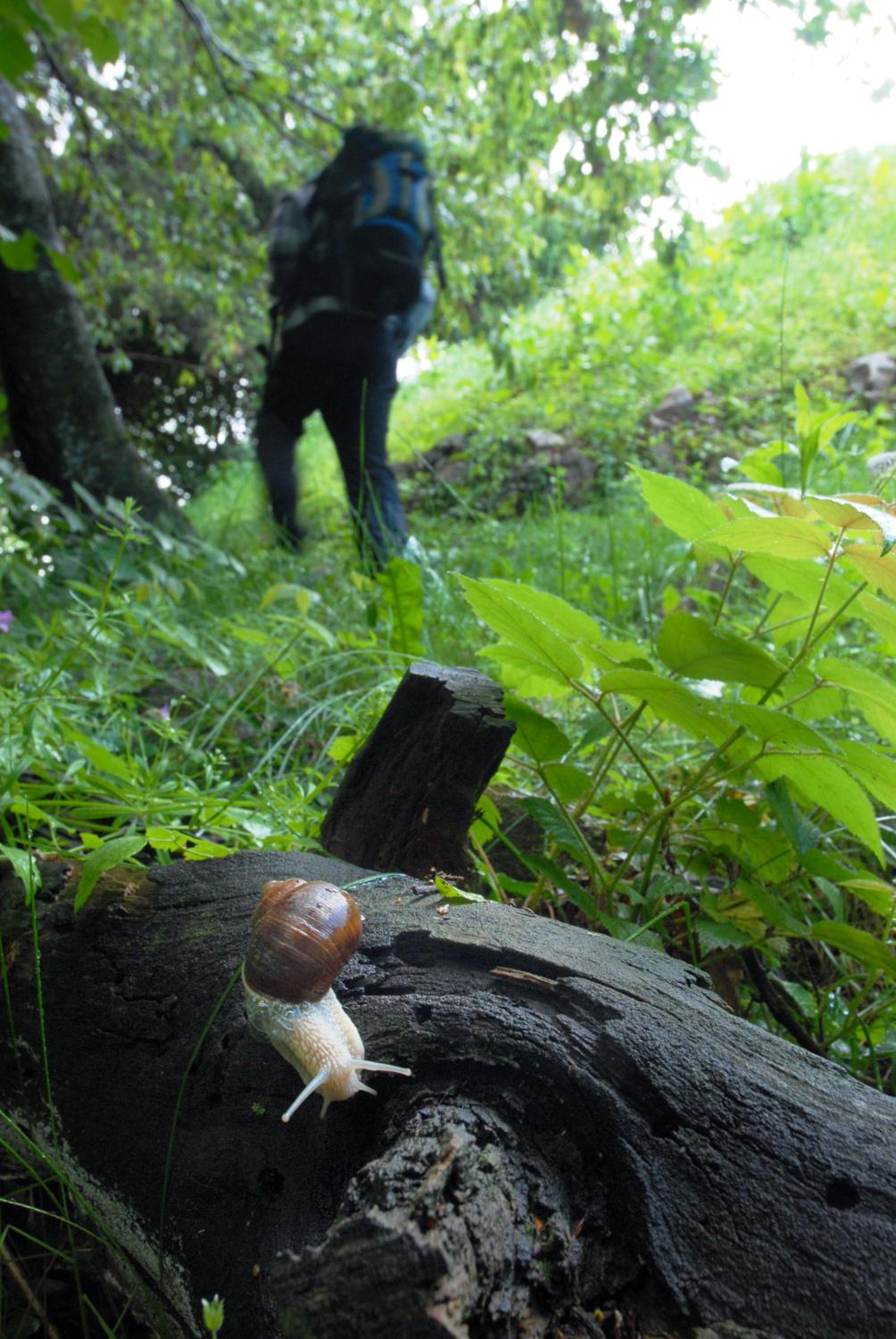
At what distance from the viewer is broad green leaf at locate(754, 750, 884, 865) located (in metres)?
1.07

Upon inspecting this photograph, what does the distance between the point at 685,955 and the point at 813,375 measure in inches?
238

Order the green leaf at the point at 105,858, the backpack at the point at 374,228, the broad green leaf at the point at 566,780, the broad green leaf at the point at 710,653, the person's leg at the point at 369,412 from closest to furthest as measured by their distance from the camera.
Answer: the green leaf at the point at 105,858, the broad green leaf at the point at 710,653, the broad green leaf at the point at 566,780, the backpack at the point at 374,228, the person's leg at the point at 369,412

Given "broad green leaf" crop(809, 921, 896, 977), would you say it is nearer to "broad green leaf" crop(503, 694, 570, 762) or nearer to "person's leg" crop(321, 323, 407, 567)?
"broad green leaf" crop(503, 694, 570, 762)

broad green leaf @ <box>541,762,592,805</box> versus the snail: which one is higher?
broad green leaf @ <box>541,762,592,805</box>

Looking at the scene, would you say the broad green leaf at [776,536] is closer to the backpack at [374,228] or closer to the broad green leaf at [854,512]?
the broad green leaf at [854,512]

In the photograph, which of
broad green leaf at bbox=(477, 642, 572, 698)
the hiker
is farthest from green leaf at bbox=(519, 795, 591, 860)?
the hiker

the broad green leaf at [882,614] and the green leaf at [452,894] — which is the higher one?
the broad green leaf at [882,614]

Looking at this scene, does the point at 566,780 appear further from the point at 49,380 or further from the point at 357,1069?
the point at 49,380

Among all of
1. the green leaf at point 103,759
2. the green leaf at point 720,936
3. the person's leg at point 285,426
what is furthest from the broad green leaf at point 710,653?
the person's leg at point 285,426

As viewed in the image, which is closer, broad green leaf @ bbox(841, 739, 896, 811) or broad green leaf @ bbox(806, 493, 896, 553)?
broad green leaf @ bbox(806, 493, 896, 553)

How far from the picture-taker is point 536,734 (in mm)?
A: 1263

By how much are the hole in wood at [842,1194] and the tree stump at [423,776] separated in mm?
621

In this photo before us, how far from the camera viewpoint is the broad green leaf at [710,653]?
3.82 feet

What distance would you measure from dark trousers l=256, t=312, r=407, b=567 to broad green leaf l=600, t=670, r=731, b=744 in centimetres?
252
